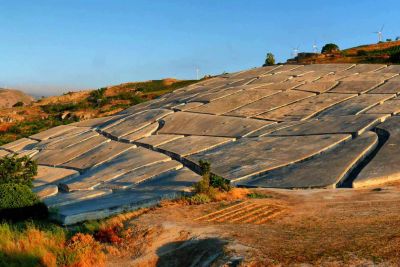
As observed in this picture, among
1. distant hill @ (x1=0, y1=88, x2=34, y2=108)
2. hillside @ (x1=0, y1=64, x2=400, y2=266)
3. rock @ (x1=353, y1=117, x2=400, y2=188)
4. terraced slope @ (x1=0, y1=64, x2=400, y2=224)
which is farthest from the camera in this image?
distant hill @ (x1=0, y1=88, x2=34, y2=108)

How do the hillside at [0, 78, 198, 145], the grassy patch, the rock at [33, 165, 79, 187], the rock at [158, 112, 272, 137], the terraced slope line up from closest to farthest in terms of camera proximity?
the grassy patch → the terraced slope → the rock at [33, 165, 79, 187] → the rock at [158, 112, 272, 137] → the hillside at [0, 78, 198, 145]

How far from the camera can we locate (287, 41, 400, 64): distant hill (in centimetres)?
3775

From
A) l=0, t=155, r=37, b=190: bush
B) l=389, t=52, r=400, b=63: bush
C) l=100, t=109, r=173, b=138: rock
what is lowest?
l=0, t=155, r=37, b=190: bush

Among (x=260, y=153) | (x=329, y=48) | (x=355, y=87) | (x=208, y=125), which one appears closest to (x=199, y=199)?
(x=260, y=153)

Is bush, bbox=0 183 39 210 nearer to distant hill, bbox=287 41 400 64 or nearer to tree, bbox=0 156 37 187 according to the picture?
tree, bbox=0 156 37 187

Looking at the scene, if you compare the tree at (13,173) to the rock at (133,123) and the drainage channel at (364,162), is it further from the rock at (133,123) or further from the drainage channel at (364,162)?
the drainage channel at (364,162)

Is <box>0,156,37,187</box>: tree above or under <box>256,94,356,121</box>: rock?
under

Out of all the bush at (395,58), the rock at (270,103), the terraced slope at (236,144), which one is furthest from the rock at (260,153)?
the bush at (395,58)

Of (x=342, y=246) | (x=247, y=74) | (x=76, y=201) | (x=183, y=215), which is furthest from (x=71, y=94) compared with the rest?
(x=342, y=246)

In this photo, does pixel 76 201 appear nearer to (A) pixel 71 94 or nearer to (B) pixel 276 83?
(B) pixel 276 83

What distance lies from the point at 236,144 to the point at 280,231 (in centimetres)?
963

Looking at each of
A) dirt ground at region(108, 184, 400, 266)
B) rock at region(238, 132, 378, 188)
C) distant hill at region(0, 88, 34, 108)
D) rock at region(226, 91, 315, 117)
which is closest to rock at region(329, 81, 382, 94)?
rock at region(226, 91, 315, 117)

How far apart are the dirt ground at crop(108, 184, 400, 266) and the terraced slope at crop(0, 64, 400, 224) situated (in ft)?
5.42

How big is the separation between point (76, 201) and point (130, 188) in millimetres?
1718
